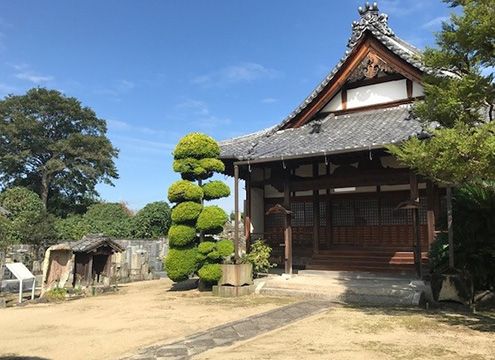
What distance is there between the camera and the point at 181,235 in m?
12.4

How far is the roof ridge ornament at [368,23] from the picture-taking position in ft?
46.9

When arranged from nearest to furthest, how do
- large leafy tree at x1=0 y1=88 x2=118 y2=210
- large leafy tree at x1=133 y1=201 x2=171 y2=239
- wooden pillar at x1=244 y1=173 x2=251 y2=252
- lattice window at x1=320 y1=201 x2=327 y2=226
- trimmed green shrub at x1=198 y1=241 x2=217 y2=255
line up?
trimmed green shrub at x1=198 y1=241 x2=217 y2=255 → wooden pillar at x1=244 y1=173 x2=251 y2=252 → lattice window at x1=320 y1=201 x2=327 y2=226 → large leafy tree at x1=133 y1=201 x2=171 y2=239 → large leafy tree at x1=0 y1=88 x2=118 y2=210

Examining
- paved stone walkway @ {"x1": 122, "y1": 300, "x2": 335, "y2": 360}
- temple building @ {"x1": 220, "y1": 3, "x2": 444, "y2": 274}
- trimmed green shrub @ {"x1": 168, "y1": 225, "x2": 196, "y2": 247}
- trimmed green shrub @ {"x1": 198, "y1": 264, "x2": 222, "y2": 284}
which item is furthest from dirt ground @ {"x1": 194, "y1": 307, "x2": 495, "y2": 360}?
trimmed green shrub @ {"x1": 168, "y1": 225, "x2": 196, "y2": 247}

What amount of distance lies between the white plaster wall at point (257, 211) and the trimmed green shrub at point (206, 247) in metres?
3.29

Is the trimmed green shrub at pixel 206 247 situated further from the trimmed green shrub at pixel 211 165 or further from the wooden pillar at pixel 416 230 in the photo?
the wooden pillar at pixel 416 230

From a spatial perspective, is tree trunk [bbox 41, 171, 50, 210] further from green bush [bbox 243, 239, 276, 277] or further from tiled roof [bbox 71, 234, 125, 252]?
green bush [bbox 243, 239, 276, 277]

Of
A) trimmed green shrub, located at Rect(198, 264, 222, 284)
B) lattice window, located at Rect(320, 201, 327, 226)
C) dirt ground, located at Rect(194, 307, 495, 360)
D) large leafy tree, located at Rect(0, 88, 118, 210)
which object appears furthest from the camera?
large leafy tree, located at Rect(0, 88, 118, 210)

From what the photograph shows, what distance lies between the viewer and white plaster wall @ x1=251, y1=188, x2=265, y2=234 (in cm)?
1560

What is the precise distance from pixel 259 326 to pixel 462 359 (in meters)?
3.40

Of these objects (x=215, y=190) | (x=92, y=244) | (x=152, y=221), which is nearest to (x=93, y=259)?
(x=92, y=244)

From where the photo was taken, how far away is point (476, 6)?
261 inches

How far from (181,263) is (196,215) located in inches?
60.6

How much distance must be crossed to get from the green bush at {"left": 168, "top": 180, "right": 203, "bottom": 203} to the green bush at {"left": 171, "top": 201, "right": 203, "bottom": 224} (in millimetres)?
191

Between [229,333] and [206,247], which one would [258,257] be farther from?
[229,333]
